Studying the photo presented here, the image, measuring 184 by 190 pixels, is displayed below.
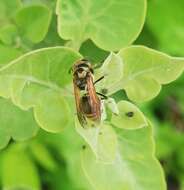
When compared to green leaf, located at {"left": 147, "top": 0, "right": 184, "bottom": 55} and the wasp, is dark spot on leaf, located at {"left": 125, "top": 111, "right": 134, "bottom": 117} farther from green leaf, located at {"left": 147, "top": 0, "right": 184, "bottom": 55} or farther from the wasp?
green leaf, located at {"left": 147, "top": 0, "right": 184, "bottom": 55}

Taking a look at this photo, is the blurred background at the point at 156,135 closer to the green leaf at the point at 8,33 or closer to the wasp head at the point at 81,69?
the green leaf at the point at 8,33

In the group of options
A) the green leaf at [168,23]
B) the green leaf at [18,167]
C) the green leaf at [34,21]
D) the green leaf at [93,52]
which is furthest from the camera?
the green leaf at [18,167]

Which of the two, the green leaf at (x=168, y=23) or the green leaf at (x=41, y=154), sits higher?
the green leaf at (x=168, y=23)

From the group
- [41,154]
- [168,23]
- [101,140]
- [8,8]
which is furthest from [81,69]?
[41,154]

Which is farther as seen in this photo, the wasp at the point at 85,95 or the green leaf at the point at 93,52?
the green leaf at the point at 93,52

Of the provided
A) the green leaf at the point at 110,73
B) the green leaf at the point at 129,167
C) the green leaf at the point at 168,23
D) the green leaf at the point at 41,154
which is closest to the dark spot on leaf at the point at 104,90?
the green leaf at the point at 110,73

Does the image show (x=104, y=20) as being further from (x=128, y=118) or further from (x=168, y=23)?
(x=168, y=23)
